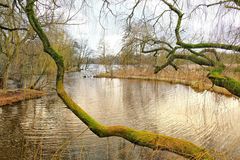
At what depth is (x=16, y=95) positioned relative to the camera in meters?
17.4

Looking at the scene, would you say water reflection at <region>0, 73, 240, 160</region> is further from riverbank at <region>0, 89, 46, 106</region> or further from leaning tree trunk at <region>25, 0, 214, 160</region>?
riverbank at <region>0, 89, 46, 106</region>

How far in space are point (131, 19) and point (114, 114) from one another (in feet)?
27.6

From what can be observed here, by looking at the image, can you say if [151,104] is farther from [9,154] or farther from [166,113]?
[9,154]

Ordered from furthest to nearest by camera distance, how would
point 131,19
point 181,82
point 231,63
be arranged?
point 181,82 → point 131,19 → point 231,63

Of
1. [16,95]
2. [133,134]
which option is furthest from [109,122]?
[16,95]

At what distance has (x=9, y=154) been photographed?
23.7ft

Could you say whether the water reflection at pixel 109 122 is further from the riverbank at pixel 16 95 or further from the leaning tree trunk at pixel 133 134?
the riverbank at pixel 16 95

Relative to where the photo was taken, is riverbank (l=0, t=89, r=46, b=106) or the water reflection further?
riverbank (l=0, t=89, r=46, b=106)

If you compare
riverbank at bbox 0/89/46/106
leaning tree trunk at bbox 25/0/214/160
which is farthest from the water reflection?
riverbank at bbox 0/89/46/106

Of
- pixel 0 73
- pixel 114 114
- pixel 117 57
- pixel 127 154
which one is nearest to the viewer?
pixel 117 57

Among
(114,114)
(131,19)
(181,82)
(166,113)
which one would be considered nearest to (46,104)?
(114,114)

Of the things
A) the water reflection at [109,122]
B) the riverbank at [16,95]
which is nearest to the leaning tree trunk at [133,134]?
the water reflection at [109,122]

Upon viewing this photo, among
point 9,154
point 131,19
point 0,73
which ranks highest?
point 131,19

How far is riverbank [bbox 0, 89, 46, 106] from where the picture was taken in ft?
52.4
